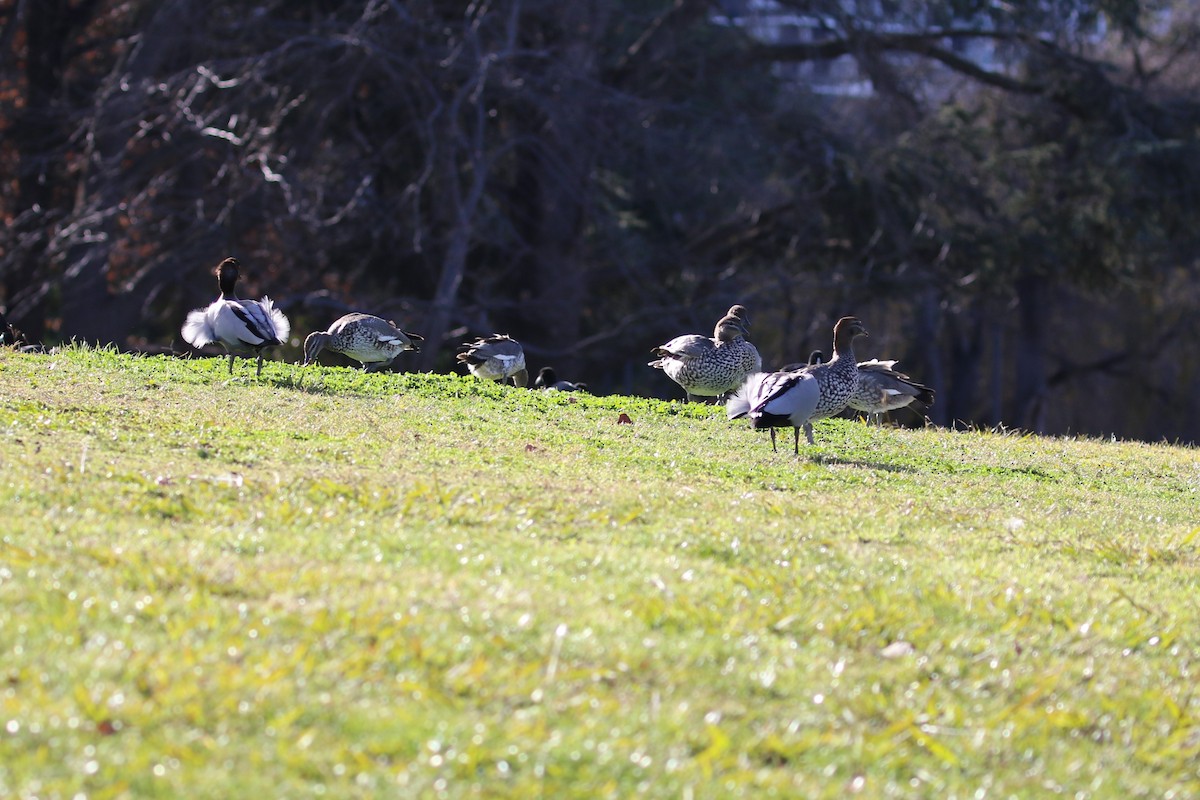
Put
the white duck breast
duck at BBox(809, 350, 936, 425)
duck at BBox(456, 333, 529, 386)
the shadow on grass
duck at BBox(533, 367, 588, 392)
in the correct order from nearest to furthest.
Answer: the white duck breast, the shadow on grass, duck at BBox(809, 350, 936, 425), duck at BBox(456, 333, 529, 386), duck at BBox(533, 367, 588, 392)

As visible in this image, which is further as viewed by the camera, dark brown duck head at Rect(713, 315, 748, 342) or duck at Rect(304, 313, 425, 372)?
dark brown duck head at Rect(713, 315, 748, 342)

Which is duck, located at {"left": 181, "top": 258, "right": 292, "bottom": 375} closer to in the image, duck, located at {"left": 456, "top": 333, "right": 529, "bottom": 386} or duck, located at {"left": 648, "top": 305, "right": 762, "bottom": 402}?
duck, located at {"left": 456, "top": 333, "right": 529, "bottom": 386}

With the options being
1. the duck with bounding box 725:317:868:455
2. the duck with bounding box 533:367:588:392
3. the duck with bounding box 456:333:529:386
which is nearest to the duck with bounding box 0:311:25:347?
the duck with bounding box 456:333:529:386

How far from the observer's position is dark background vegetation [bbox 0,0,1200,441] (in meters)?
24.5

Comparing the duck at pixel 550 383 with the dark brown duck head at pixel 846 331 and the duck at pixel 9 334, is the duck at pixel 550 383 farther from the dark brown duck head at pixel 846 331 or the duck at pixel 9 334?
the duck at pixel 9 334

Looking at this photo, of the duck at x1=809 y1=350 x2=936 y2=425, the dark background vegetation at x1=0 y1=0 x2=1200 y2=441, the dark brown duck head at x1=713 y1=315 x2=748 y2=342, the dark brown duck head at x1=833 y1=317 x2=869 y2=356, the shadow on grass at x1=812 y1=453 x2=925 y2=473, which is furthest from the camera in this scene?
the dark background vegetation at x1=0 y1=0 x2=1200 y2=441

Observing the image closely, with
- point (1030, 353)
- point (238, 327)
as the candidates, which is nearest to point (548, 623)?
point (238, 327)

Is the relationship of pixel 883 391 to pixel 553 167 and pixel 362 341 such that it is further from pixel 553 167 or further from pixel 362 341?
pixel 553 167

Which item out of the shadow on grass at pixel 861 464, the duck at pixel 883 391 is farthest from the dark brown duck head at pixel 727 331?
the shadow on grass at pixel 861 464

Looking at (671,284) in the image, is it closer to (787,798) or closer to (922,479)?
(922,479)

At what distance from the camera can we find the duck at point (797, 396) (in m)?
10.8

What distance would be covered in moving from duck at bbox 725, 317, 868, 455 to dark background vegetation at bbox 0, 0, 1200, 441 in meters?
11.9

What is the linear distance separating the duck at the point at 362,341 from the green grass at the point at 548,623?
182 inches

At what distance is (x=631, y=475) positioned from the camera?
9914 millimetres
